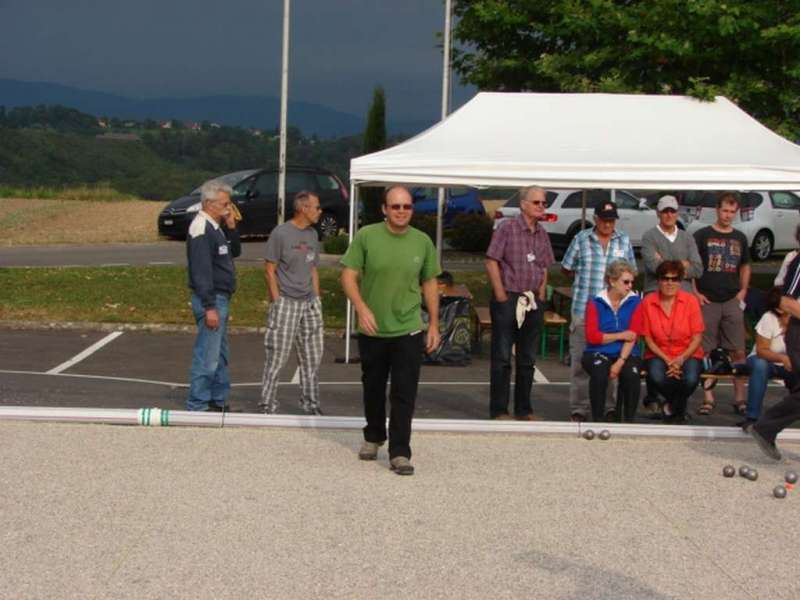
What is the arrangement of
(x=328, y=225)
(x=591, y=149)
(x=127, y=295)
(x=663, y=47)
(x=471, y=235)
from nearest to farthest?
1. (x=591, y=149)
2. (x=663, y=47)
3. (x=127, y=295)
4. (x=471, y=235)
5. (x=328, y=225)

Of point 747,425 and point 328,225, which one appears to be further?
point 328,225

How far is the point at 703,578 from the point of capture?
6.49m

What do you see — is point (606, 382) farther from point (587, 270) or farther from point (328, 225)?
point (328, 225)

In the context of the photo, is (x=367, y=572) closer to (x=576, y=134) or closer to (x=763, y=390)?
(x=763, y=390)

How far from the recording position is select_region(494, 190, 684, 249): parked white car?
26.8m

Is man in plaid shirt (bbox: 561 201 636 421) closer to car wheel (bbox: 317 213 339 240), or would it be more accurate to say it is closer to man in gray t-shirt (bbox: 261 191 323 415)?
man in gray t-shirt (bbox: 261 191 323 415)

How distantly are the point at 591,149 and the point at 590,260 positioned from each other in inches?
110

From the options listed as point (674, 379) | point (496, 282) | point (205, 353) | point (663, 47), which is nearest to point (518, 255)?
point (496, 282)

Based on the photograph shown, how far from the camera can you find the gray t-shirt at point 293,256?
10.5 metres

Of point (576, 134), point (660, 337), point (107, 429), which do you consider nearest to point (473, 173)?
point (576, 134)

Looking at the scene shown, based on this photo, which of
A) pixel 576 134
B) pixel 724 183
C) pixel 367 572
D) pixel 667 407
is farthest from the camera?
pixel 576 134

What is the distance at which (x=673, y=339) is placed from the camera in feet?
35.1

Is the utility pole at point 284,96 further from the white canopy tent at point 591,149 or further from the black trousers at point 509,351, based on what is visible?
the black trousers at point 509,351

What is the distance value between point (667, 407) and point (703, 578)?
472 centimetres
